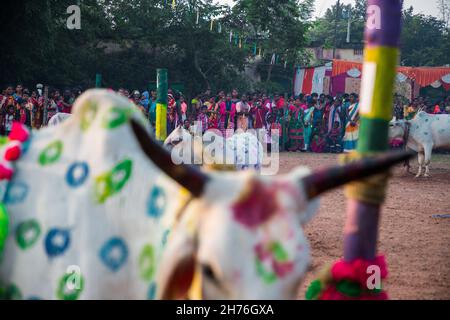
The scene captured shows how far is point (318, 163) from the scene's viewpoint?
45.2 feet

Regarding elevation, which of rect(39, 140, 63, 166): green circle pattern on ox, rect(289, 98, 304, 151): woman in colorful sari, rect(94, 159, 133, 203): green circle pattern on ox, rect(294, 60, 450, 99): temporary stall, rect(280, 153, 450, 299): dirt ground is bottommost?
rect(280, 153, 450, 299): dirt ground

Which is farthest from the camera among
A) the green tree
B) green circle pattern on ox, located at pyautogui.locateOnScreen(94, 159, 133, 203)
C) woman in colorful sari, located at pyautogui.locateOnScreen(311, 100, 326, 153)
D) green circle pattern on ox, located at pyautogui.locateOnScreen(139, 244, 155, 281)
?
the green tree

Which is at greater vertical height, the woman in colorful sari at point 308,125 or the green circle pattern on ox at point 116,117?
the green circle pattern on ox at point 116,117

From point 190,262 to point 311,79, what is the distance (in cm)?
2300

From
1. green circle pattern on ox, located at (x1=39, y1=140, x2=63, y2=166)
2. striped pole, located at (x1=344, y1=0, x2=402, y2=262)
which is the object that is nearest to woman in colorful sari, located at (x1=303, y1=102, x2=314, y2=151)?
striped pole, located at (x1=344, y1=0, x2=402, y2=262)

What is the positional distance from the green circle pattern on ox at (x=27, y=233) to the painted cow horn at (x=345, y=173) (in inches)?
52.8

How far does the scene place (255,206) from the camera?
193 centimetres

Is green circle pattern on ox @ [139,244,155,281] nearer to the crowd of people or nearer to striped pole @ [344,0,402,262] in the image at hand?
striped pole @ [344,0,402,262]

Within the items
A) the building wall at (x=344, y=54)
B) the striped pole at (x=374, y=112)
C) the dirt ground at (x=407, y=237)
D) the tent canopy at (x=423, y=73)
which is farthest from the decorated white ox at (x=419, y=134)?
the building wall at (x=344, y=54)

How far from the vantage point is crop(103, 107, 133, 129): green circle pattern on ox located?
2.51m

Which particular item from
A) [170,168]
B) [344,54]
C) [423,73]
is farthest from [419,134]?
[344,54]

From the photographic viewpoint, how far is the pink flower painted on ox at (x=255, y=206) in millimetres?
1905

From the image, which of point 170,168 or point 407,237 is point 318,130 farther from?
point 170,168

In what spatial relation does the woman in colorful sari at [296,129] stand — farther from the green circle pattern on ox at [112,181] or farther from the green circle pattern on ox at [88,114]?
the green circle pattern on ox at [112,181]
